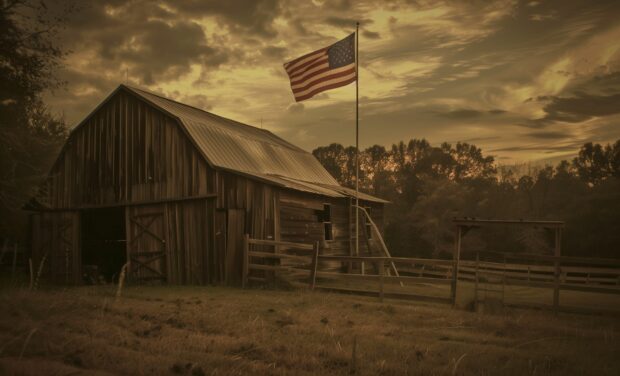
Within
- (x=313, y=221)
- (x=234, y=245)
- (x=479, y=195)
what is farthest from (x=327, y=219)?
(x=479, y=195)

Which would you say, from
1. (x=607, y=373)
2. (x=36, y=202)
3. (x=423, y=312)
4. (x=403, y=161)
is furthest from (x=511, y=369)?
(x=403, y=161)

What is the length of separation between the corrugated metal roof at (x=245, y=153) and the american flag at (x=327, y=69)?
12.1 feet

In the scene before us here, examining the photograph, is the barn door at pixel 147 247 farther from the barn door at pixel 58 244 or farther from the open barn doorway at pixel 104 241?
the open barn doorway at pixel 104 241

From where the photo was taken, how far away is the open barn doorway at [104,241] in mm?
21422

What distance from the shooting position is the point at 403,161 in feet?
213

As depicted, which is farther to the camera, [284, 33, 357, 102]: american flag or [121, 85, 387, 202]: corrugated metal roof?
[121, 85, 387, 202]: corrugated metal roof

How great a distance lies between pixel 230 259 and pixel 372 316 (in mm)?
7582

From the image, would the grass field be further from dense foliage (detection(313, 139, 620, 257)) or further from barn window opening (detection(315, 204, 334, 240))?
dense foliage (detection(313, 139, 620, 257))

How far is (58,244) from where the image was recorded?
19031mm

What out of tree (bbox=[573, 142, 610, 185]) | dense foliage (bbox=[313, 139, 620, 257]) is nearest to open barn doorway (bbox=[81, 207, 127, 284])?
dense foliage (bbox=[313, 139, 620, 257])

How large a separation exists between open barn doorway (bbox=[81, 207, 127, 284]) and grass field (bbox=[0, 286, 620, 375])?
42.5 ft

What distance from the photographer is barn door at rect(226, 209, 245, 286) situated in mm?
15758

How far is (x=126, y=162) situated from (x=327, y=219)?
8724 mm

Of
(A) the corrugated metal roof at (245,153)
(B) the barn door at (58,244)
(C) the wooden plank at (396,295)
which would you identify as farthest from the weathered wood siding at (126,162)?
(C) the wooden plank at (396,295)
